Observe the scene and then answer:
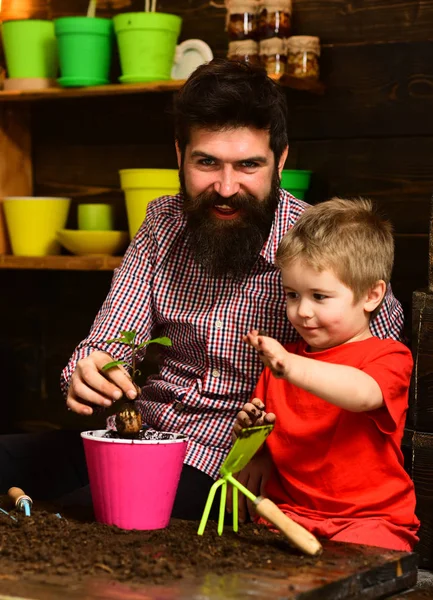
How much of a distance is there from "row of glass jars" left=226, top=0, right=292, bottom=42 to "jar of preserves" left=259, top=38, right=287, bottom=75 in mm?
29

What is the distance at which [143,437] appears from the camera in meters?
1.58

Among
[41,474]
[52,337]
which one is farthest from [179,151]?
[52,337]

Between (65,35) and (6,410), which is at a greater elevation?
(65,35)

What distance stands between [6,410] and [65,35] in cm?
127

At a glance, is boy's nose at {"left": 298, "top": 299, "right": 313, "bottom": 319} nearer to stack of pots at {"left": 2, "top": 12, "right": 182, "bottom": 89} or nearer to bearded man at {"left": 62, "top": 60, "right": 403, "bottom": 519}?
bearded man at {"left": 62, "top": 60, "right": 403, "bottom": 519}

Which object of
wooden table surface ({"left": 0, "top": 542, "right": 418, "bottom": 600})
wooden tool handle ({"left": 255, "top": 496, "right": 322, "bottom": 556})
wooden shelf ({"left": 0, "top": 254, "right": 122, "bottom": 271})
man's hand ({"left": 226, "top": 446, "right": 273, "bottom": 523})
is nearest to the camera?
wooden table surface ({"left": 0, "top": 542, "right": 418, "bottom": 600})

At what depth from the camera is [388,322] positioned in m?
2.01

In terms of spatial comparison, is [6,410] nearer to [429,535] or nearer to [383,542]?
[429,535]

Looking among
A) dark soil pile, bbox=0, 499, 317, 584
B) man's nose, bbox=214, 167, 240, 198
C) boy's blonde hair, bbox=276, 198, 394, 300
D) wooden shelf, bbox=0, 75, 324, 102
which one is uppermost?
wooden shelf, bbox=0, 75, 324, 102

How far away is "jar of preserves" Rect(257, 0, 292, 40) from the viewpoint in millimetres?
2529

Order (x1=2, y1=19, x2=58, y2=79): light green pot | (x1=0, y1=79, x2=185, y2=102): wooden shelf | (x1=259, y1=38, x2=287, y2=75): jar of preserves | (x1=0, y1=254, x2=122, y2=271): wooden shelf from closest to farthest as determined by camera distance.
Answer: (x1=259, y1=38, x2=287, y2=75): jar of preserves, (x1=0, y1=79, x2=185, y2=102): wooden shelf, (x1=0, y1=254, x2=122, y2=271): wooden shelf, (x1=2, y1=19, x2=58, y2=79): light green pot

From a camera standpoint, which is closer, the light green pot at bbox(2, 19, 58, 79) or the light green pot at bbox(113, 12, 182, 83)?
the light green pot at bbox(113, 12, 182, 83)

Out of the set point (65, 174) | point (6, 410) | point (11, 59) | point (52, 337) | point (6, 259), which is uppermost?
point (11, 59)

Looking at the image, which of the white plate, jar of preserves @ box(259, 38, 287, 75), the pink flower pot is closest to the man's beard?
jar of preserves @ box(259, 38, 287, 75)
